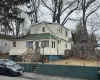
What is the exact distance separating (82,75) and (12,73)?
24.5 feet

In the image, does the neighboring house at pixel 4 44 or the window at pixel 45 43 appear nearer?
the window at pixel 45 43

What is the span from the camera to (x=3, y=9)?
32.9m

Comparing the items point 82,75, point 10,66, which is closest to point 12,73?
point 10,66

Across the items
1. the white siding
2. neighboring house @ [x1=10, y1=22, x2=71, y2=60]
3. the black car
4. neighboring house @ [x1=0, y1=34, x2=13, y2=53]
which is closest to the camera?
the black car

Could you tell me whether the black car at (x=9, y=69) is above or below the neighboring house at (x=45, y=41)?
below

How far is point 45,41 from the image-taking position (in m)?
41.1

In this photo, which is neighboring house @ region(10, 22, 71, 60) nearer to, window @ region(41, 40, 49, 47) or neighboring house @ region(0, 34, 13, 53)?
window @ region(41, 40, 49, 47)

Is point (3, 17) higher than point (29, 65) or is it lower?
higher

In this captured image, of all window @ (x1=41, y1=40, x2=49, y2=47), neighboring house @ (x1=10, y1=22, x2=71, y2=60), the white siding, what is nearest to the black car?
neighboring house @ (x1=10, y1=22, x2=71, y2=60)

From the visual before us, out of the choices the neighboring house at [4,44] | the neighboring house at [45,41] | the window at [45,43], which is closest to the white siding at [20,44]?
the neighboring house at [45,41]

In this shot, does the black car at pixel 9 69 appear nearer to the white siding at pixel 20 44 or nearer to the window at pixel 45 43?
the window at pixel 45 43

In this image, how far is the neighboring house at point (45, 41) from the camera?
40.7 m

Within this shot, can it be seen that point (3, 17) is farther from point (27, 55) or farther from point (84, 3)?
point (84, 3)

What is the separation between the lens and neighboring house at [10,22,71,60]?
40.7 metres
